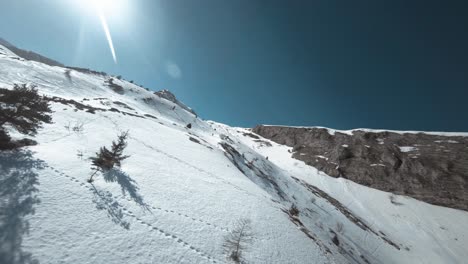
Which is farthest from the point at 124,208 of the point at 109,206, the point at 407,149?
the point at 407,149

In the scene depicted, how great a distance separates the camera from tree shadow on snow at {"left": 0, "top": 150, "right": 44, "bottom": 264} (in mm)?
5062

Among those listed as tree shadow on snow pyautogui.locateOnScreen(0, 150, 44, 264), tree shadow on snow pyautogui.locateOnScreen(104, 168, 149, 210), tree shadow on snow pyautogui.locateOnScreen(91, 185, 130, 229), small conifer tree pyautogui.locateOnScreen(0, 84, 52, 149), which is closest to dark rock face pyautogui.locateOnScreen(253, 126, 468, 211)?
tree shadow on snow pyautogui.locateOnScreen(104, 168, 149, 210)

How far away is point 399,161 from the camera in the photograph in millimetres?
55375

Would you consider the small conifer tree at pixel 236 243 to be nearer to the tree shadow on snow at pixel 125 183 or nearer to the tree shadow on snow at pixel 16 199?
the tree shadow on snow at pixel 125 183

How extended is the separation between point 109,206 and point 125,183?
6.87 feet

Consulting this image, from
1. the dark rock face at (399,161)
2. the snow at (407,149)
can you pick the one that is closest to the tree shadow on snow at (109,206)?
the dark rock face at (399,161)

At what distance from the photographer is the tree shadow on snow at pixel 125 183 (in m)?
8.94

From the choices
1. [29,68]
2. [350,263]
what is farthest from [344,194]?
[29,68]

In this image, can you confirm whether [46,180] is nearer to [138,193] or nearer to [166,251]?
[138,193]

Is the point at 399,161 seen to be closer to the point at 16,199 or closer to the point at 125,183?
the point at 125,183

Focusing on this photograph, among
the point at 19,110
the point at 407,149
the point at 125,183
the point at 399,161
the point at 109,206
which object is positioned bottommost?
the point at 109,206

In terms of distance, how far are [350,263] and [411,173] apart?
49696mm

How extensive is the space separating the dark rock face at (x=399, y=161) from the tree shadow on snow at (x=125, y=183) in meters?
54.1

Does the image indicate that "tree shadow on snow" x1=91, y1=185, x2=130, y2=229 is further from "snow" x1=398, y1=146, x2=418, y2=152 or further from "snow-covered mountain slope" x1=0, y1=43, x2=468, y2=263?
"snow" x1=398, y1=146, x2=418, y2=152
